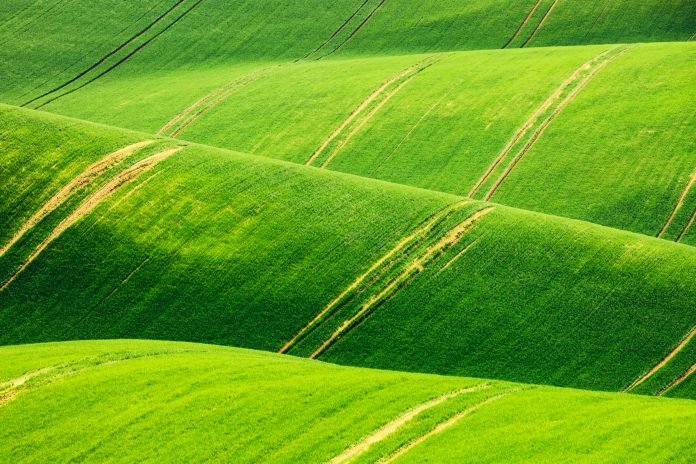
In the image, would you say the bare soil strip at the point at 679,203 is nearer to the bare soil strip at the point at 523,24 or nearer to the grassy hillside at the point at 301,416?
the grassy hillside at the point at 301,416

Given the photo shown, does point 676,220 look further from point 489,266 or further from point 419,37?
point 419,37

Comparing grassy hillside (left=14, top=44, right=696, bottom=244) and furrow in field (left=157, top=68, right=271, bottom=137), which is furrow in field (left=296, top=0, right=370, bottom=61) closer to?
grassy hillside (left=14, top=44, right=696, bottom=244)

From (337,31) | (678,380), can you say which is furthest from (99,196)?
(337,31)

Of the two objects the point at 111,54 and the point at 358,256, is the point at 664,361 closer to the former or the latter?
the point at 358,256

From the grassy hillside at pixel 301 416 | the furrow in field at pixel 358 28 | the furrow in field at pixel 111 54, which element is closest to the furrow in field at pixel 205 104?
the furrow in field at pixel 358 28

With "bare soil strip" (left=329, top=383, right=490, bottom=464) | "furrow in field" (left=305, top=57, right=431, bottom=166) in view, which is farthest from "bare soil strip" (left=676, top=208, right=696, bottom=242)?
"furrow in field" (left=305, top=57, right=431, bottom=166)
